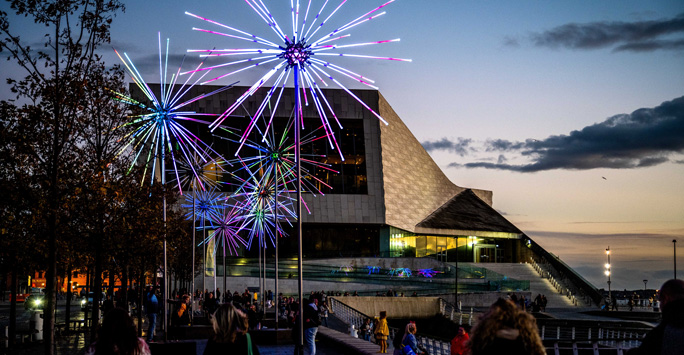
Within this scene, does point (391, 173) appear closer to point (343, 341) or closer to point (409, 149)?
point (409, 149)

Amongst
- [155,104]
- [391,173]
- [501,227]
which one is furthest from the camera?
[501,227]

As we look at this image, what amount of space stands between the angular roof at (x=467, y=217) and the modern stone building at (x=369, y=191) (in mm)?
140

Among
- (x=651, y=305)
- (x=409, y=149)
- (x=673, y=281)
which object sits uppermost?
(x=409, y=149)

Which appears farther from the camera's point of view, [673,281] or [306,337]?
[306,337]

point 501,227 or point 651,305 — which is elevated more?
point 501,227

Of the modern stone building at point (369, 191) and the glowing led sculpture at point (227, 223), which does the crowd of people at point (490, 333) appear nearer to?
the glowing led sculpture at point (227, 223)

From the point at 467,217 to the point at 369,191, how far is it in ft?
47.9

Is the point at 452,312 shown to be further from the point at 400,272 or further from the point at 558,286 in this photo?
the point at 558,286

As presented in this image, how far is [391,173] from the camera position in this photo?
81.2 m

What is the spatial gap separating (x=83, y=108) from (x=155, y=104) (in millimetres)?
5466

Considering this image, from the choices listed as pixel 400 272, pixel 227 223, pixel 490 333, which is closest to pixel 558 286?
pixel 400 272

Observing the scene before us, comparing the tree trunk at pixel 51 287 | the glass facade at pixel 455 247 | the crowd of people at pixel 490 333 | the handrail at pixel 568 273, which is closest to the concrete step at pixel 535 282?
the handrail at pixel 568 273

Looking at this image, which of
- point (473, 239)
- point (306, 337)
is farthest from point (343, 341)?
point (473, 239)

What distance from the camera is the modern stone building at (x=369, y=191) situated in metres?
78.5
